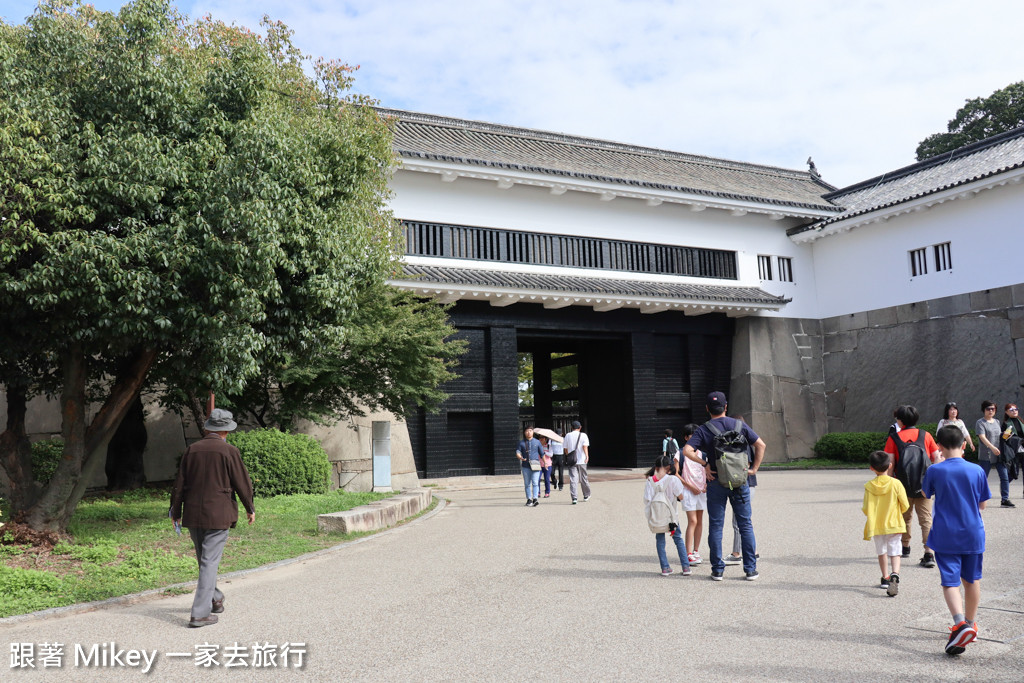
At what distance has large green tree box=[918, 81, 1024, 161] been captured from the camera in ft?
122

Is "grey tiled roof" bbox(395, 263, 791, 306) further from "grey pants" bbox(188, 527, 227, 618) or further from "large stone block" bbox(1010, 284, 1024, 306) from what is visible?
"grey pants" bbox(188, 527, 227, 618)

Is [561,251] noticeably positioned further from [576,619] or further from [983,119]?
[983,119]

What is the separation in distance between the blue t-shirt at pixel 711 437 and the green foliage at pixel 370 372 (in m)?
8.92

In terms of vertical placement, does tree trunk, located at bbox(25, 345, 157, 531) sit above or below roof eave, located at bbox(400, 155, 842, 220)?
below

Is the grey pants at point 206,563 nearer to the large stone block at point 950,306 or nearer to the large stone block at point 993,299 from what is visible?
the large stone block at point 993,299

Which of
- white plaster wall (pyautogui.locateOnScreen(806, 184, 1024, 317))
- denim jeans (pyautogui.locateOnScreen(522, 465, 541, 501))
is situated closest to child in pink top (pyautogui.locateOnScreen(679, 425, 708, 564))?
denim jeans (pyautogui.locateOnScreen(522, 465, 541, 501))

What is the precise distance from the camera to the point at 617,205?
24781 millimetres

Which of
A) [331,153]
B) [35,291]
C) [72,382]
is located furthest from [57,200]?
[331,153]

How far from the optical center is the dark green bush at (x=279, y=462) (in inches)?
566

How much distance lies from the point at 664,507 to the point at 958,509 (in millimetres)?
3090

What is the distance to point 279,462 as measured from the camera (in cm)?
1457

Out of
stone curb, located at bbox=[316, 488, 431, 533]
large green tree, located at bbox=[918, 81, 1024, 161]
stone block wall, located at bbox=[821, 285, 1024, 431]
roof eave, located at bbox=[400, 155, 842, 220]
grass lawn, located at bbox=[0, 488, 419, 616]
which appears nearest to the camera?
grass lawn, located at bbox=[0, 488, 419, 616]

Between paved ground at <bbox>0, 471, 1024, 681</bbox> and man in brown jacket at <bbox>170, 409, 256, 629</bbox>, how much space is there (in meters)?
0.28

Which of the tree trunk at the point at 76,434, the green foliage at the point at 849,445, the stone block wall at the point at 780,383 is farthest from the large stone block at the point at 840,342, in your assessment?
the tree trunk at the point at 76,434
